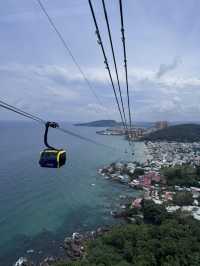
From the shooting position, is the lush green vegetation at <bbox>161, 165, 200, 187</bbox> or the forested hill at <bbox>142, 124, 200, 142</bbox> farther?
the forested hill at <bbox>142, 124, 200, 142</bbox>

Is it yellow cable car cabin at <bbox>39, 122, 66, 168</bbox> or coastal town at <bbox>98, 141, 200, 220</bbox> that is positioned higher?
yellow cable car cabin at <bbox>39, 122, 66, 168</bbox>

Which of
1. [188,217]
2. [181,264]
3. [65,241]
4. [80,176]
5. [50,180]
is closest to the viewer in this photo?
[181,264]

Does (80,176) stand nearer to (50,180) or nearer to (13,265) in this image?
(50,180)

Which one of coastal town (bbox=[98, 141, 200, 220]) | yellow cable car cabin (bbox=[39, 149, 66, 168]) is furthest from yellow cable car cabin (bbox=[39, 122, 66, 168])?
coastal town (bbox=[98, 141, 200, 220])

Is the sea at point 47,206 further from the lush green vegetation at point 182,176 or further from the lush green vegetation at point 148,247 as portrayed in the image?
the lush green vegetation at point 182,176

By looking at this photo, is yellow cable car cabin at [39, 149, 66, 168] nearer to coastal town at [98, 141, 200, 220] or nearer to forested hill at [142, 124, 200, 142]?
coastal town at [98, 141, 200, 220]

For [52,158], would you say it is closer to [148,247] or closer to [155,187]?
[148,247]

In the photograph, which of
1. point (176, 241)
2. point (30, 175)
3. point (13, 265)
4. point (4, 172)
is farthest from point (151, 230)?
point (4, 172)
